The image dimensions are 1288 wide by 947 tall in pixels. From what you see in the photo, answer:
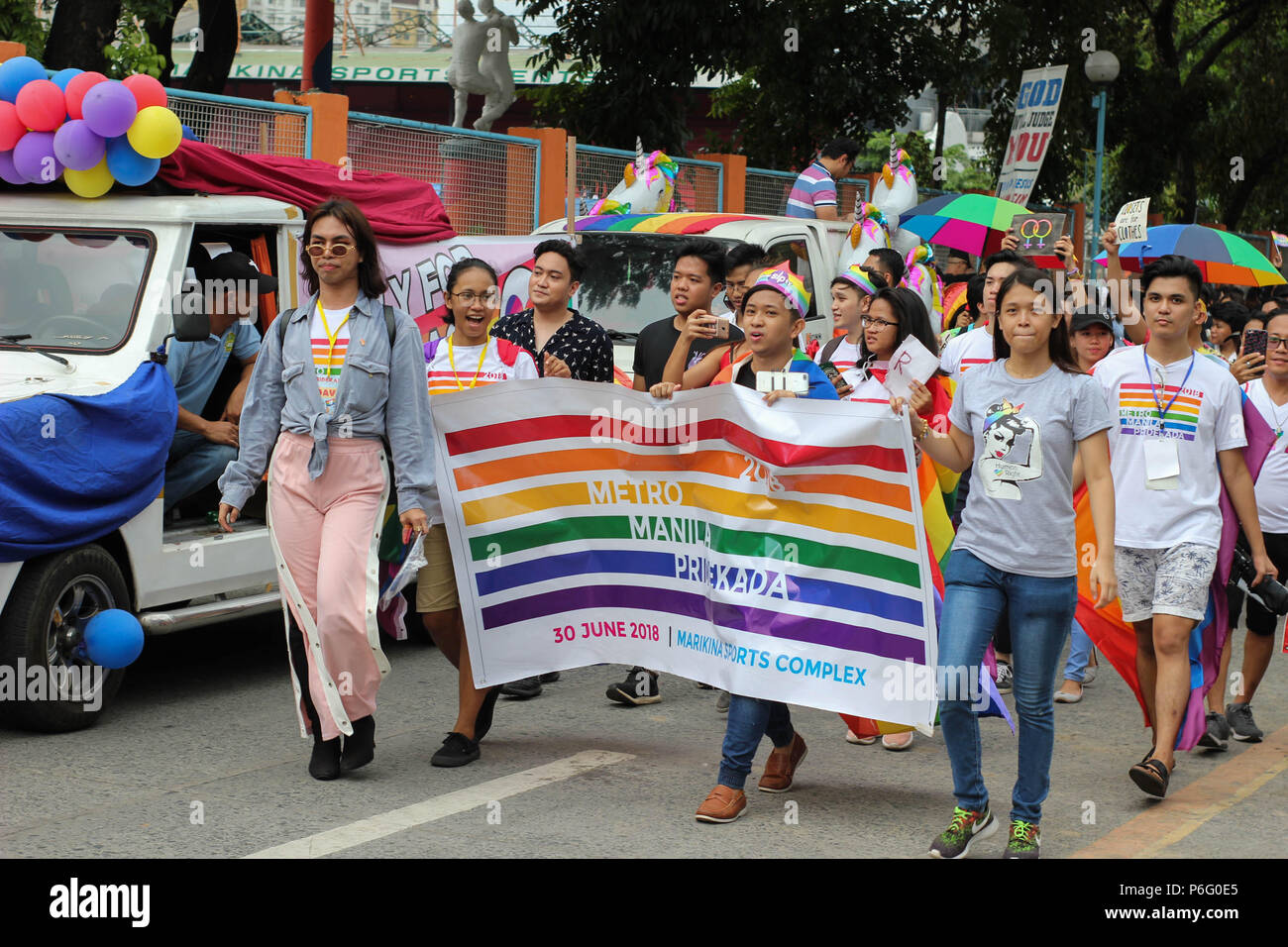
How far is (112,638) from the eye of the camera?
6.56 meters

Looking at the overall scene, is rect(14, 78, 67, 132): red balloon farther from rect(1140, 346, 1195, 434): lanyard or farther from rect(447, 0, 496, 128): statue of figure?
rect(447, 0, 496, 128): statue of figure

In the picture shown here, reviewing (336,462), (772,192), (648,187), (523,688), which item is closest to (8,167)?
(336,462)

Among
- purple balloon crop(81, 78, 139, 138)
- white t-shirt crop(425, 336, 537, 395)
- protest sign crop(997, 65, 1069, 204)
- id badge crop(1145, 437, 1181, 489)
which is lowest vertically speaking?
id badge crop(1145, 437, 1181, 489)

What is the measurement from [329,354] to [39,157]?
2.06 meters

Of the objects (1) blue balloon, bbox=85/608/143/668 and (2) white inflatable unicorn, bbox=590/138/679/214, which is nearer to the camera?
(1) blue balloon, bbox=85/608/143/668

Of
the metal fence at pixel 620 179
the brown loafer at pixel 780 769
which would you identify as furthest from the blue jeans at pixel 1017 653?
the metal fence at pixel 620 179

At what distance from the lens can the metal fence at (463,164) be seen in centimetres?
1293

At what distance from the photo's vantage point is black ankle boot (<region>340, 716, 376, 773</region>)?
6.11 metres

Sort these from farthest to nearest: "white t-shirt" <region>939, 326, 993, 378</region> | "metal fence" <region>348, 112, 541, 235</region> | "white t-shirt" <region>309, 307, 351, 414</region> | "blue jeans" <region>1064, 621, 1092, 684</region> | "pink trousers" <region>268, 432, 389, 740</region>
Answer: "metal fence" <region>348, 112, 541, 235</region>
"blue jeans" <region>1064, 621, 1092, 684</region>
"white t-shirt" <region>939, 326, 993, 378</region>
"white t-shirt" <region>309, 307, 351, 414</region>
"pink trousers" <region>268, 432, 389, 740</region>

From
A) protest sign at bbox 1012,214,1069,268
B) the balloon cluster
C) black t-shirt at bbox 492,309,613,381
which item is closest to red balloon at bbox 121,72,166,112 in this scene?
the balloon cluster

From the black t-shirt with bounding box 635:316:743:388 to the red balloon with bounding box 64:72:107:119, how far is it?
2633mm

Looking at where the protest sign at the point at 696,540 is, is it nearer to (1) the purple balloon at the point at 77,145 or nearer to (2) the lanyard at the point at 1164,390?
(2) the lanyard at the point at 1164,390

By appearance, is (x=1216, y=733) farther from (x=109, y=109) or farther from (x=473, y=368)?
(x=109, y=109)

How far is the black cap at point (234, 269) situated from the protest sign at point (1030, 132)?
1120 cm
